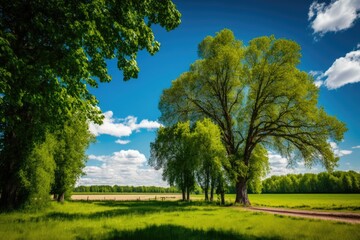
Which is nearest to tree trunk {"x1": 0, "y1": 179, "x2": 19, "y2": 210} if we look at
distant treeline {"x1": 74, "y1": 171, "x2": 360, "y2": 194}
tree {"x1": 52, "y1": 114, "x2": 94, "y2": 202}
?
tree {"x1": 52, "y1": 114, "x2": 94, "y2": 202}

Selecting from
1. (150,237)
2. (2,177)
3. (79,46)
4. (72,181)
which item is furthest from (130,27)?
(72,181)

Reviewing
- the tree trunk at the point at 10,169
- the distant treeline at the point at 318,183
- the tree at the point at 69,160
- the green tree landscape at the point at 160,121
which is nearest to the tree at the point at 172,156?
the green tree landscape at the point at 160,121

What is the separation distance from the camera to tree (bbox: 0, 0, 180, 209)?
7.68 metres

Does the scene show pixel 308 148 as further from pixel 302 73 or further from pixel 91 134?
pixel 91 134

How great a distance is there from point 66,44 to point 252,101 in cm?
2718

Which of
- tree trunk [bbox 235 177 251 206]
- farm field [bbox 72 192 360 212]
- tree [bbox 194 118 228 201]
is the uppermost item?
tree [bbox 194 118 228 201]

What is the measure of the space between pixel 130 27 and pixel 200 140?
2045 centimetres

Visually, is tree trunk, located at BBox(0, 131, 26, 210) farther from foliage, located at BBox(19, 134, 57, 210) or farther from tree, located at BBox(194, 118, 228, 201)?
tree, located at BBox(194, 118, 228, 201)

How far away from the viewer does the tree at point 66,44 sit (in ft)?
25.2

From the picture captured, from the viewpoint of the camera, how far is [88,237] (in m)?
10.0

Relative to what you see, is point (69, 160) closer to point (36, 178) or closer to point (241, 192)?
point (36, 178)

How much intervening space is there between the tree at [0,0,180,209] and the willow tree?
20937 mm

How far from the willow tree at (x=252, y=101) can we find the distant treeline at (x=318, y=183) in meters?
68.4

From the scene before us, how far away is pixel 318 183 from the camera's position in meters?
106
